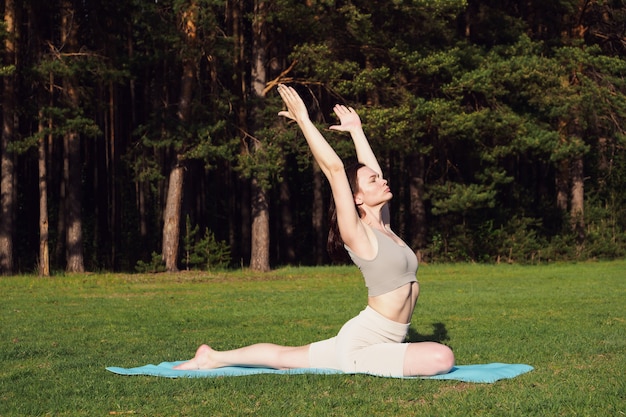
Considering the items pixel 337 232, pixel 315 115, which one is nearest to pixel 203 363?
pixel 337 232

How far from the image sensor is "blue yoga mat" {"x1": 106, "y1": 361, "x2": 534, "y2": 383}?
23.8 feet

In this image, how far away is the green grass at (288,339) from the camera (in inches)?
250

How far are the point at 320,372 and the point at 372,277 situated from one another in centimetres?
91

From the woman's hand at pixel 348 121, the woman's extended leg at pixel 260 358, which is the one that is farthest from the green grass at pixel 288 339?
the woman's hand at pixel 348 121

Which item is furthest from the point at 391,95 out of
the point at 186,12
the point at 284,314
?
the point at 284,314

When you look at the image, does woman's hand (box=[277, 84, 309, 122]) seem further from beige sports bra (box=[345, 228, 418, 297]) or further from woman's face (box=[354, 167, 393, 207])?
beige sports bra (box=[345, 228, 418, 297])

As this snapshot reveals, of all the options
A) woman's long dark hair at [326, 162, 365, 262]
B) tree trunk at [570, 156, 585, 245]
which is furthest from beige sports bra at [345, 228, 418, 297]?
tree trunk at [570, 156, 585, 245]

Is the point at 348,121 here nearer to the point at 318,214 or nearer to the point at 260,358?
the point at 260,358

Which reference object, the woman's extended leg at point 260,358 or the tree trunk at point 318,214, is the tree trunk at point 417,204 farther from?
the woman's extended leg at point 260,358

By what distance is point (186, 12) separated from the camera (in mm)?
25875

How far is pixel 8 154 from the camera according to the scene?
83.4ft

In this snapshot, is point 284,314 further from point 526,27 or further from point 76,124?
point 526,27

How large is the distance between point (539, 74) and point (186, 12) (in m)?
10.6

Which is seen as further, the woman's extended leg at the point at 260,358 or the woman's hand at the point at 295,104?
the woman's extended leg at the point at 260,358
